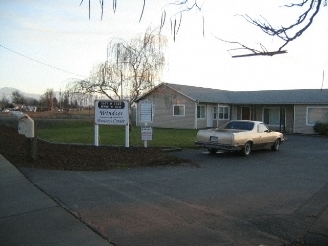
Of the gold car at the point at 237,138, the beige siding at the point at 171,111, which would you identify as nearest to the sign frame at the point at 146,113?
the gold car at the point at 237,138

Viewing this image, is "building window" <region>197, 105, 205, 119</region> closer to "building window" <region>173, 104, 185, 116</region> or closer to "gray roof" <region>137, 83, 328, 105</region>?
"gray roof" <region>137, 83, 328, 105</region>

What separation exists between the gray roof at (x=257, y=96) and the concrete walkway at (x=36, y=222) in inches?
1026

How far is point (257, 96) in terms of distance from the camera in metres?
37.6

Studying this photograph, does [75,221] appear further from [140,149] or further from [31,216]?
[140,149]

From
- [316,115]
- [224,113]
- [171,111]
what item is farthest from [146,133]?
[224,113]

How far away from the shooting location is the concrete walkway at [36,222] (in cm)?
495

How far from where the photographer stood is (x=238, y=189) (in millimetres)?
8438

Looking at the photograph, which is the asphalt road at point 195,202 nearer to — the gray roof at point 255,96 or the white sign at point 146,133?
the white sign at point 146,133

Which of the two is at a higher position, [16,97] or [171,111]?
[16,97]

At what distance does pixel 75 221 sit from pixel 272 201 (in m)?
4.03

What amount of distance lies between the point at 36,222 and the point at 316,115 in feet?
97.6

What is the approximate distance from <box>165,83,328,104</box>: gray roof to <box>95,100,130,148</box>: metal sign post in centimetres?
1669

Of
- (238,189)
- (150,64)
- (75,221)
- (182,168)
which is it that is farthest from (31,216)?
(150,64)

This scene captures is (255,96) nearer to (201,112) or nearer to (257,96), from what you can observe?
(257,96)
